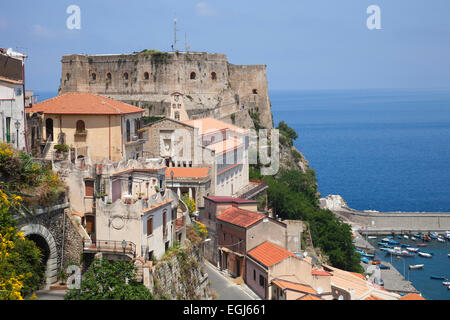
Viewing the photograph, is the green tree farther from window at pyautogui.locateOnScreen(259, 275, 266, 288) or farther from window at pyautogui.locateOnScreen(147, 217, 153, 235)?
window at pyautogui.locateOnScreen(259, 275, 266, 288)

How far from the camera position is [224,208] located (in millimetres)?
35750

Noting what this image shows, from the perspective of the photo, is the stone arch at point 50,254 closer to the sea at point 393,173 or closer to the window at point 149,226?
the window at point 149,226

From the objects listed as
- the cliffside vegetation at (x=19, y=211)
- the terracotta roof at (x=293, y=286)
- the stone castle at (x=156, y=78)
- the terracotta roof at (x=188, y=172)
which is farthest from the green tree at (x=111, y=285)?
the stone castle at (x=156, y=78)

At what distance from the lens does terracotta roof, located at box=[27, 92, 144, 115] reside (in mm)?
28953

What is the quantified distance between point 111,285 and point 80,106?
13563 mm

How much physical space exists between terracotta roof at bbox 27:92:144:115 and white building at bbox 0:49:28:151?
299 cm

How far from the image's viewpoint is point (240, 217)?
33.9 m

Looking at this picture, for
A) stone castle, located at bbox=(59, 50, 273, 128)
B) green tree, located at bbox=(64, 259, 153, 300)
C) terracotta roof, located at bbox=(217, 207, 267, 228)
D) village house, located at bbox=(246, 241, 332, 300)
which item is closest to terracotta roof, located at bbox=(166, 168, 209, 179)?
terracotta roof, located at bbox=(217, 207, 267, 228)

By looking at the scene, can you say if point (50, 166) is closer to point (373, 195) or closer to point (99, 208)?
point (99, 208)

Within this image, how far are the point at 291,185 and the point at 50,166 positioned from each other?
38730mm

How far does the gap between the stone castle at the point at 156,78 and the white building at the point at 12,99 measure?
3315 cm

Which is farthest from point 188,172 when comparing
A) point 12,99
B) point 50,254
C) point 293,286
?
point 50,254
